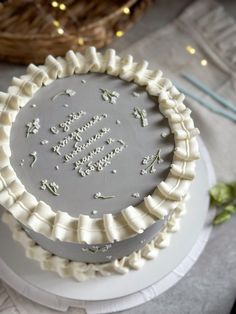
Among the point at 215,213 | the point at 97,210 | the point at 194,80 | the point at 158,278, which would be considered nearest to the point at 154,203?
the point at 97,210

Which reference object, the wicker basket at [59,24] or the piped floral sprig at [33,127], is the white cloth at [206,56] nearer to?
the wicker basket at [59,24]

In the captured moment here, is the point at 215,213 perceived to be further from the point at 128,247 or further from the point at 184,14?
the point at 184,14

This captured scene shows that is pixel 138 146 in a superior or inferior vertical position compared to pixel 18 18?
superior

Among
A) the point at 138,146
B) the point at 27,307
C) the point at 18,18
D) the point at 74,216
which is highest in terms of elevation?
the point at 138,146

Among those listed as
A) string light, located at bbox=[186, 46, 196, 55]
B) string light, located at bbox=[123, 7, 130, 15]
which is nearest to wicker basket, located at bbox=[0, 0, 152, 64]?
string light, located at bbox=[123, 7, 130, 15]

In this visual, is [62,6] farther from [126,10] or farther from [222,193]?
[222,193]

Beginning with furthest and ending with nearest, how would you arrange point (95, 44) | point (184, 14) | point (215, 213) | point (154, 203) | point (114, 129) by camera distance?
point (184, 14)
point (95, 44)
point (215, 213)
point (114, 129)
point (154, 203)
